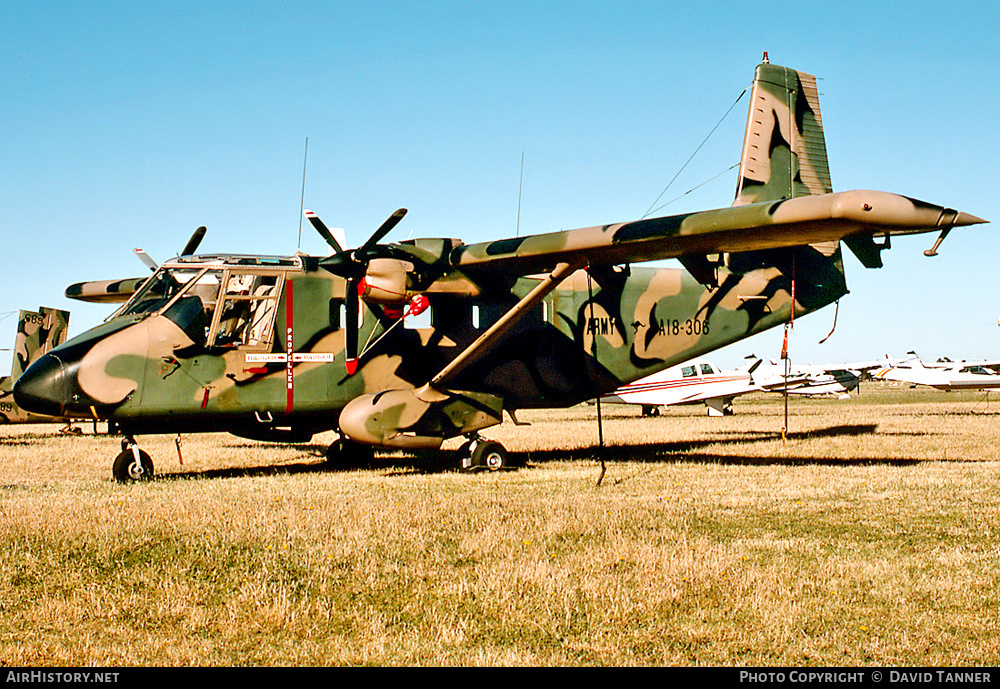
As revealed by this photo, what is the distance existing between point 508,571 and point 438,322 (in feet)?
31.6

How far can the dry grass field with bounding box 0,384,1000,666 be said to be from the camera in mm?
5988

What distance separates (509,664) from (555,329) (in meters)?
13.0

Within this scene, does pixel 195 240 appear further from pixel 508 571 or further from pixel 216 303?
pixel 508 571

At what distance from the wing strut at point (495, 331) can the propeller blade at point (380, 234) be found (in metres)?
2.47

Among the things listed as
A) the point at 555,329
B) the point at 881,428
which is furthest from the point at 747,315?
the point at 881,428

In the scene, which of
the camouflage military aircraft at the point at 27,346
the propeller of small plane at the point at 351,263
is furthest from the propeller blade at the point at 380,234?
the camouflage military aircraft at the point at 27,346

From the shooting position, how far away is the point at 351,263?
51.6ft

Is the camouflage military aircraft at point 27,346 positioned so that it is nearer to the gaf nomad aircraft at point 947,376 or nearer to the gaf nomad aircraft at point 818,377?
the gaf nomad aircraft at point 818,377

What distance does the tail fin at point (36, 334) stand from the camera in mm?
27938

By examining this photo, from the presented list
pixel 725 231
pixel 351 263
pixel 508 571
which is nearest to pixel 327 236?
pixel 351 263

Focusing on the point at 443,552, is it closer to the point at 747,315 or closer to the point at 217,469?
the point at 217,469

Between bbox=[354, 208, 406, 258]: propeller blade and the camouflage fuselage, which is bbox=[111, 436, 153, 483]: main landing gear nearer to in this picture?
the camouflage fuselage

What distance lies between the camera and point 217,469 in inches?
686

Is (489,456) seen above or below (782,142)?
below
